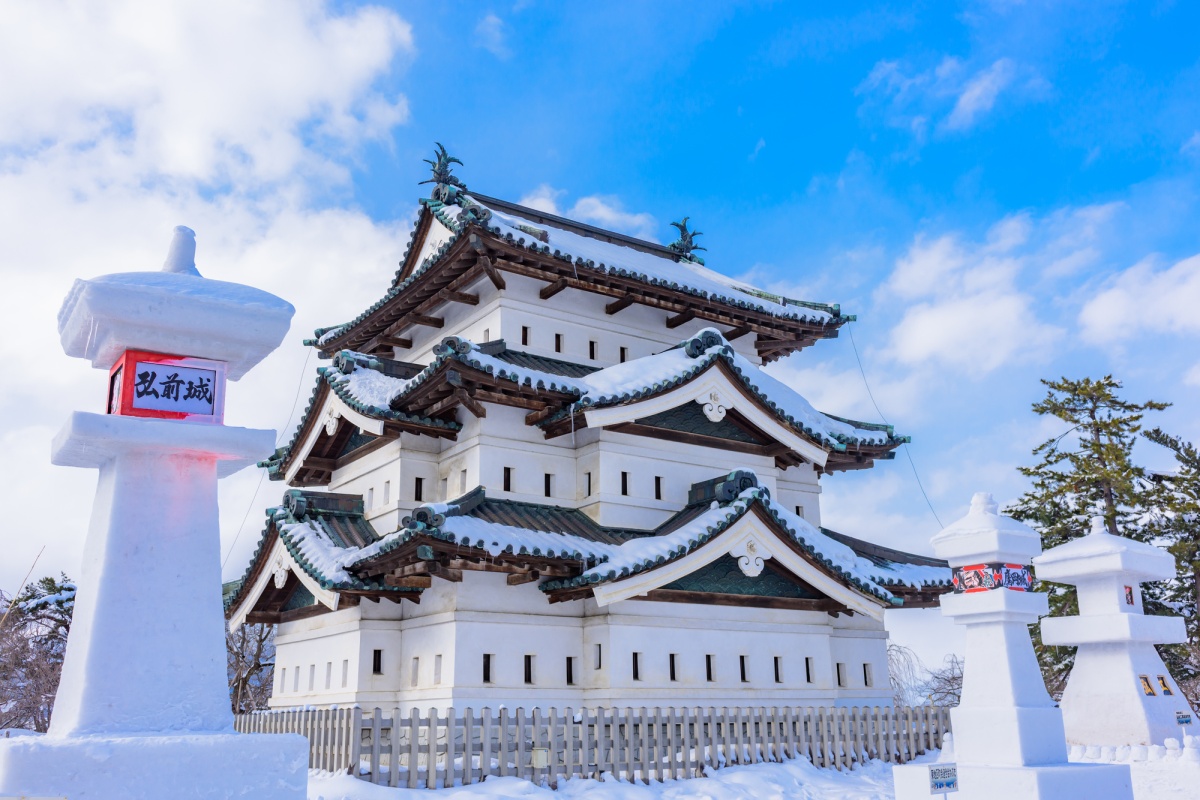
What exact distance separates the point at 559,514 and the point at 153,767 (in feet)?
38.0

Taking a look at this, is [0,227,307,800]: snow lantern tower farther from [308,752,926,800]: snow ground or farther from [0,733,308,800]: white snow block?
[308,752,926,800]: snow ground

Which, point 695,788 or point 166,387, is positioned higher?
point 166,387

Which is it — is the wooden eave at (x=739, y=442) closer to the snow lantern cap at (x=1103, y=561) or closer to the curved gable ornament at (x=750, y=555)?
the curved gable ornament at (x=750, y=555)

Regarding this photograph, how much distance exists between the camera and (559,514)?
1756cm

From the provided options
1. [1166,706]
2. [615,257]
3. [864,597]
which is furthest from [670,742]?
[615,257]

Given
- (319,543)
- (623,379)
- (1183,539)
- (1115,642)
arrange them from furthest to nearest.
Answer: (1183,539)
(623,379)
(319,543)
(1115,642)

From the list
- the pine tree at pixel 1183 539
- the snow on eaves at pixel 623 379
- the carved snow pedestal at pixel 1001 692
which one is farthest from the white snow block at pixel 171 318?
the pine tree at pixel 1183 539

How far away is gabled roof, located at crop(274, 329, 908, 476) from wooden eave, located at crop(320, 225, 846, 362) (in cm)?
171

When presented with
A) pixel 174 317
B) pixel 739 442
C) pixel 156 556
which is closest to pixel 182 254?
pixel 174 317

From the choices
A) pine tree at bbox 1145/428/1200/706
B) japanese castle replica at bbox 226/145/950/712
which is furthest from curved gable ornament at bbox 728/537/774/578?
pine tree at bbox 1145/428/1200/706

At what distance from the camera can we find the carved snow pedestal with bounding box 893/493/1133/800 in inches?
374

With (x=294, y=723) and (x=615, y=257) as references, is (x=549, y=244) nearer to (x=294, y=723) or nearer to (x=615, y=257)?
(x=615, y=257)

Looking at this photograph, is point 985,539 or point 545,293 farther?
point 545,293

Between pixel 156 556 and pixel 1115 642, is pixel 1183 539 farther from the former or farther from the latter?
pixel 156 556
